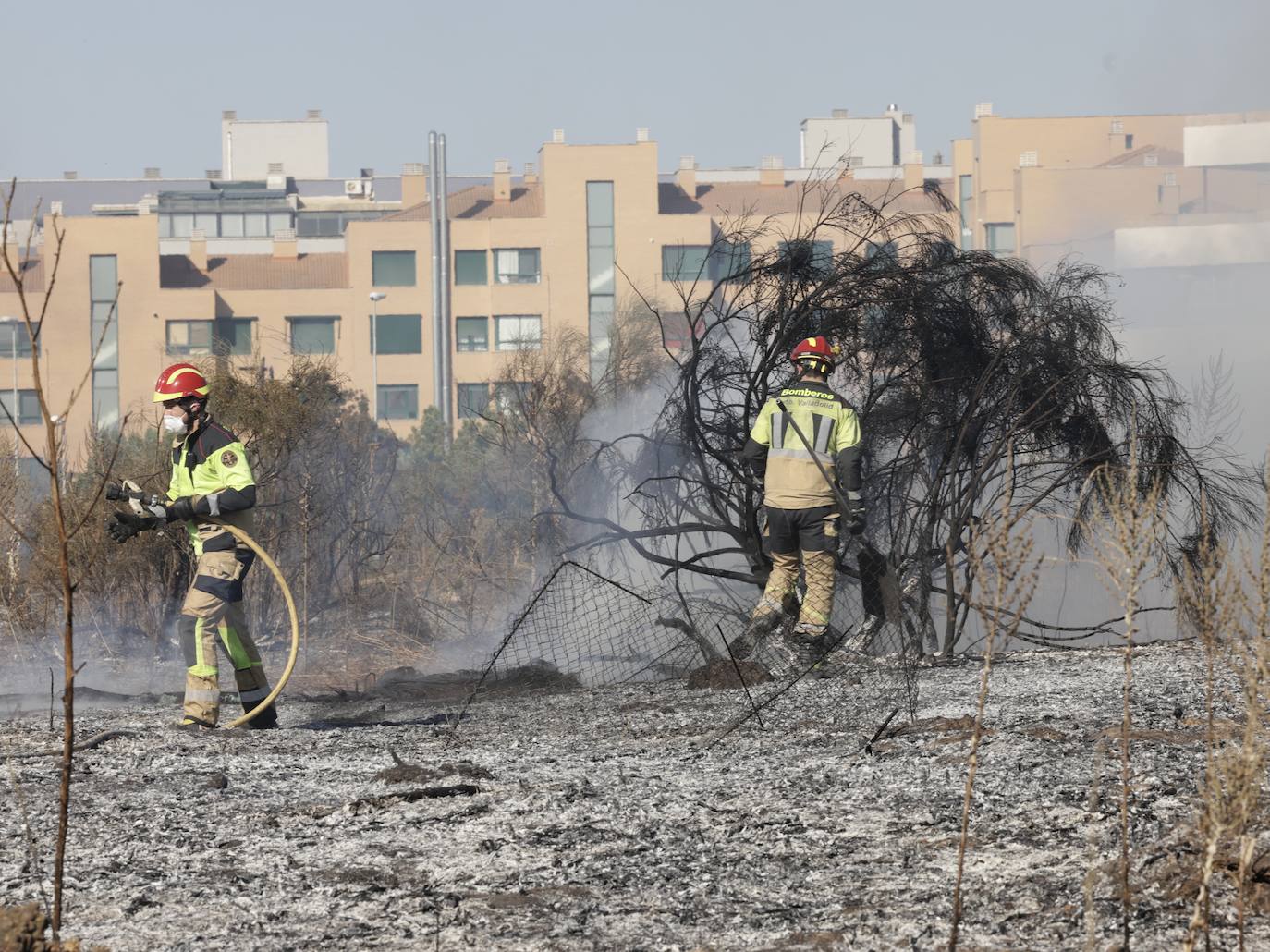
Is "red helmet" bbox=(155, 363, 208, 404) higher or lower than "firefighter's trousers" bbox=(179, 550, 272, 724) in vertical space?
higher

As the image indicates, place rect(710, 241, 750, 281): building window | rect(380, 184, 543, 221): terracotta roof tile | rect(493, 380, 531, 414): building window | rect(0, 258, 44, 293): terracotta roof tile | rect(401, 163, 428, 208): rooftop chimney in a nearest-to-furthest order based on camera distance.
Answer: rect(710, 241, 750, 281): building window
rect(493, 380, 531, 414): building window
rect(0, 258, 44, 293): terracotta roof tile
rect(380, 184, 543, 221): terracotta roof tile
rect(401, 163, 428, 208): rooftop chimney

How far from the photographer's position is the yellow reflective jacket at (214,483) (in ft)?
24.8

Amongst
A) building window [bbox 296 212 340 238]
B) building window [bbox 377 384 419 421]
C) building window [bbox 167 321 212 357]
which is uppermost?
building window [bbox 296 212 340 238]

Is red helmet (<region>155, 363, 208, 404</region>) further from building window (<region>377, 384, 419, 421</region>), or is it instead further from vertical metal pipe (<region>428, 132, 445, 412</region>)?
building window (<region>377, 384, 419, 421</region>)

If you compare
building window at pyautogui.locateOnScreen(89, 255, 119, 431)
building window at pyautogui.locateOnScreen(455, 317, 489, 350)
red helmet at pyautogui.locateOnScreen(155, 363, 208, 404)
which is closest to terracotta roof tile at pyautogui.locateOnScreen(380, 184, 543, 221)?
building window at pyautogui.locateOnScreen(455, 317, 489, 350)

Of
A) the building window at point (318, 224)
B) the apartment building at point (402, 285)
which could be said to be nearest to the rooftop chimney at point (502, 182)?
the apartment building at point (402, 285)

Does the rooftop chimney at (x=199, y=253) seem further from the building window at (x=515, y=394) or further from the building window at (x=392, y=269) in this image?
the building window at (x=515, y=394)

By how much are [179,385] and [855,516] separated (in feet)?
11.4

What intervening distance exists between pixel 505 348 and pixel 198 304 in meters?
12.0

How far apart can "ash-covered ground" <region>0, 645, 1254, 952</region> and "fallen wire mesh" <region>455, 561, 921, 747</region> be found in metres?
0.16

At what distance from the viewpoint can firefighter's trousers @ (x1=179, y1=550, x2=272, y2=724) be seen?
7.55 meters

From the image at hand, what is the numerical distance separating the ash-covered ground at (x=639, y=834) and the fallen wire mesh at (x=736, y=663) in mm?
160

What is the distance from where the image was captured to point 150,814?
5.09 m

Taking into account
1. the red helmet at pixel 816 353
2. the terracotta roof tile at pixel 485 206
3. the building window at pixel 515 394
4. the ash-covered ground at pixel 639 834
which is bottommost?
the ash-covered ground at pixel 639 834
